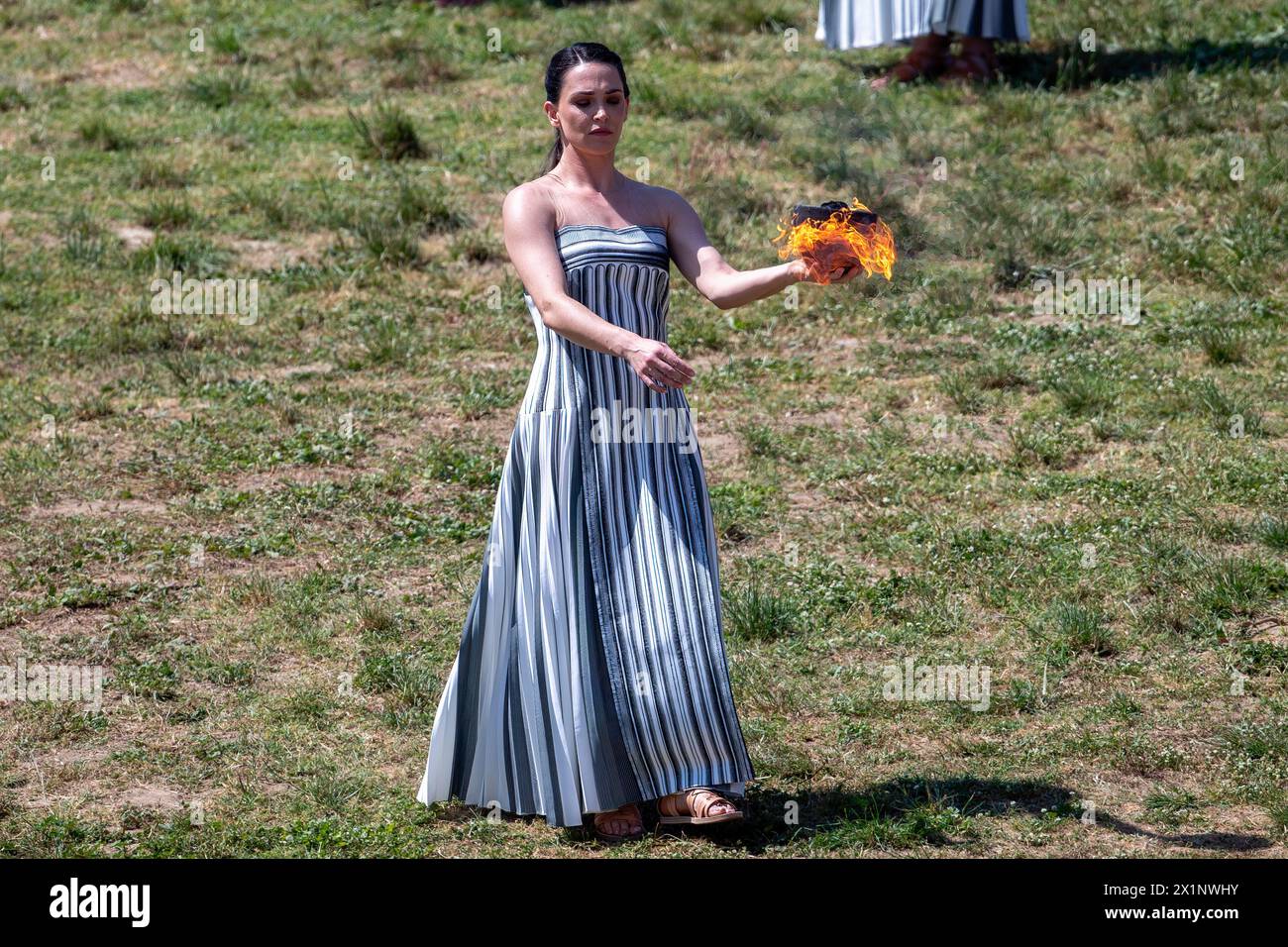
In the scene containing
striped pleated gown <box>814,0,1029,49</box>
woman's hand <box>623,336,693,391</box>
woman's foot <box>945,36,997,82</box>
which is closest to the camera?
woman's hand <box>623,336,693,391</box>

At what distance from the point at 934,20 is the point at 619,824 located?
779 centimetres

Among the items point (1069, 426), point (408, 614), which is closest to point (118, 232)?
point (408, 614)

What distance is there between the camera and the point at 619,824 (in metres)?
4.70

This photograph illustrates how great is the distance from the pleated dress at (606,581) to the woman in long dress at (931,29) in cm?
706

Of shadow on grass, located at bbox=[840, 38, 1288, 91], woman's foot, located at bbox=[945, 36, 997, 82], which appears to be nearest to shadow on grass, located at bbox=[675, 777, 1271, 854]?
shadow on grass, located at bbox=[840, 38, 1288, 91]

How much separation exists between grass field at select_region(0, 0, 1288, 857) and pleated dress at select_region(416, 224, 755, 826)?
0.85 feet

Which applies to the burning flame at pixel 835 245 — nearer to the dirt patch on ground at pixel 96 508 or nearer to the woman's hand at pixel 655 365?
the woman's hand at pixel 655 365

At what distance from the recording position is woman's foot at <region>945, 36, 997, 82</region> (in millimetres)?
11359

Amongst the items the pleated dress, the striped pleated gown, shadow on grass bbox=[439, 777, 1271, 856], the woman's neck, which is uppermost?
the striped pleated gown

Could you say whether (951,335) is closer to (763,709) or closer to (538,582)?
(763,709)

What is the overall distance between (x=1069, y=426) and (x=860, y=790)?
3.11m

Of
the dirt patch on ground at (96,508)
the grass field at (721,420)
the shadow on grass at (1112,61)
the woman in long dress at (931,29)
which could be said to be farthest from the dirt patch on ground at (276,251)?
the shadow on grass at (1112,61)

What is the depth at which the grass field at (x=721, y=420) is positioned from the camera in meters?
5.16

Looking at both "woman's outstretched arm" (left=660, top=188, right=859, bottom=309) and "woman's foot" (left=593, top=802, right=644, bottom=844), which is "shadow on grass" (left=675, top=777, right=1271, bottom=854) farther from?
"woman's outstretched arm" (left=660, top=188, right=859, bottom=309)
